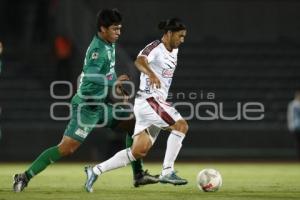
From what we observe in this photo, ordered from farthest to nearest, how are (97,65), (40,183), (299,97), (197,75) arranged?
(197,75), (299,97), (40,183), (97,65)

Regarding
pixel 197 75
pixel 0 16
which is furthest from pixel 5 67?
pixel 197 75

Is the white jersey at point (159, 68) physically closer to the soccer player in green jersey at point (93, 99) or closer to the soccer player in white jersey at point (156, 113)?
the soccer player in white jersey at point (156, 113)

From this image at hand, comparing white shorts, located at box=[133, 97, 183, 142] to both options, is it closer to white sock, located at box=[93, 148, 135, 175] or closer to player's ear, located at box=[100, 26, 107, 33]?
white sock, located at box=[93, 148, 135, 175]

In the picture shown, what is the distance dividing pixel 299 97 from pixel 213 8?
521 cm

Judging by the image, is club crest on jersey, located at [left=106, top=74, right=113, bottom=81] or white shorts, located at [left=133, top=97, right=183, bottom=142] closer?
club crest on jersey, located at [left=106, top=74, right=113, bottom=81]

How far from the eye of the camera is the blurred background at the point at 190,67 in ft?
68.9

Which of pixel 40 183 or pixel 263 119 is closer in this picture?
pixel 40 183

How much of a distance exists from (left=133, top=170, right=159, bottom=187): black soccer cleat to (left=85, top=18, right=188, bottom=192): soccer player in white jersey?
0.64ft

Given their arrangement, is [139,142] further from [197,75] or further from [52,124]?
[197,75]

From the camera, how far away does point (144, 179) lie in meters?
10.1

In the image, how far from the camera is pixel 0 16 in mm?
25453

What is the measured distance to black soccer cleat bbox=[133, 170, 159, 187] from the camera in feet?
32.9

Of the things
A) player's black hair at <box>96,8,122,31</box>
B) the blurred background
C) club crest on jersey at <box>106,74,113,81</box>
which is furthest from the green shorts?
the blurred background

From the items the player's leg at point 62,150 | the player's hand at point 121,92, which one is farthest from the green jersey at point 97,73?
the player's leg at point 62,150
